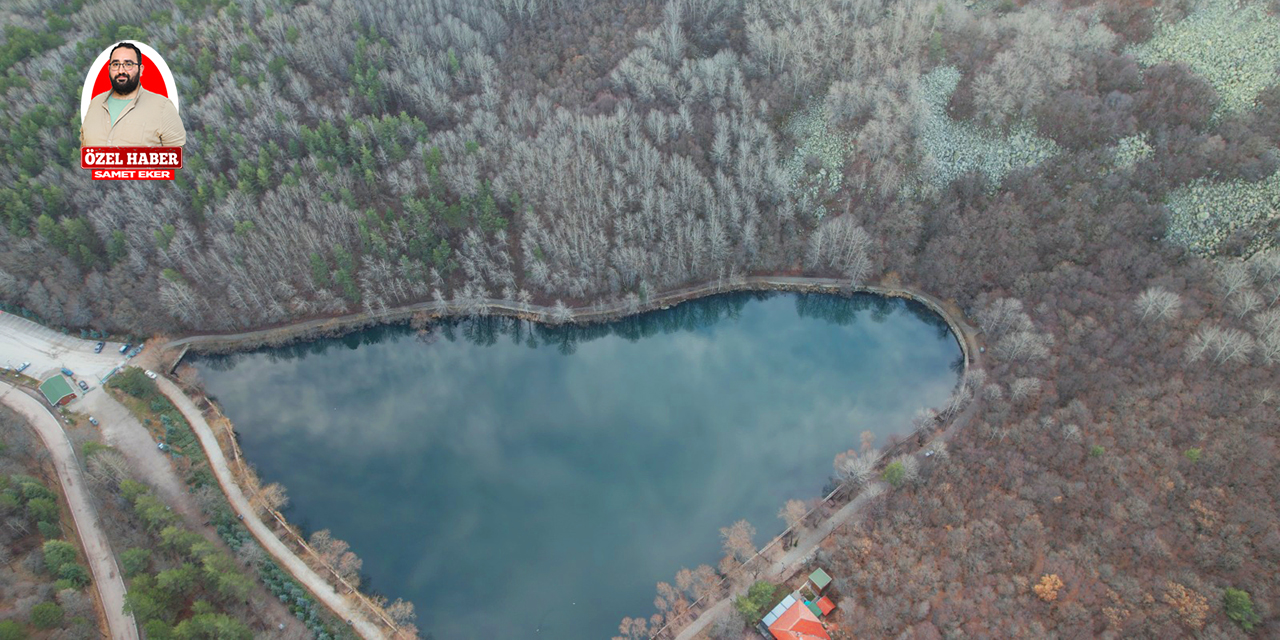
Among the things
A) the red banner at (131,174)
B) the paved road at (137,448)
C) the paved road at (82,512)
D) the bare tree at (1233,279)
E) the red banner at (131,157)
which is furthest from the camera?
the red banner at (131,174)

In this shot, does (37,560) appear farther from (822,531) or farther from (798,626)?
(822,531)

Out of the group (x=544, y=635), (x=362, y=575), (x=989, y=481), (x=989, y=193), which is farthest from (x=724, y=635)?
(x=989, y=193)

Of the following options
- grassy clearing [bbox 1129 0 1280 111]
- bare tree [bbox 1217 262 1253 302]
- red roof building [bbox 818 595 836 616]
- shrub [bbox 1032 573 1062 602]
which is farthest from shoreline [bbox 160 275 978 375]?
grassy clearing [bbox 1129 0 1280 111]

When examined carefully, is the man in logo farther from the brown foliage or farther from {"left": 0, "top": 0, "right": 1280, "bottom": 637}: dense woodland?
the brown foliage

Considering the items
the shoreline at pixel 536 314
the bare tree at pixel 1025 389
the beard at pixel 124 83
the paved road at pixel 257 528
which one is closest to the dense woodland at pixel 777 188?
the bare tree at pixel 1025 389

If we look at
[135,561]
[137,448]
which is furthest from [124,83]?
[135,561]

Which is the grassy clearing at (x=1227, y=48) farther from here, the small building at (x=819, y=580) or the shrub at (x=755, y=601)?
the shrub at (x=755, y=601)
